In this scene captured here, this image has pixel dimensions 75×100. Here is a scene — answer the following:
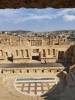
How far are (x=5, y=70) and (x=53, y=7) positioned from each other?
14.7 meters

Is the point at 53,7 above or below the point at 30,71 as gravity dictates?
above

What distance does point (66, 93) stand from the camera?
11883mm

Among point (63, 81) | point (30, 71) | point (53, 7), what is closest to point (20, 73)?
point (30, 71)

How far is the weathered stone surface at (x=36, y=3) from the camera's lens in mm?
1550

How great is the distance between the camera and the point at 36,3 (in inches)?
62.2

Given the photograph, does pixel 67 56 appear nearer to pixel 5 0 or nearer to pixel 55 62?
pixel 55 62

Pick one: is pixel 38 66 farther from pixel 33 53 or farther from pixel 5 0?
pixel 5 0

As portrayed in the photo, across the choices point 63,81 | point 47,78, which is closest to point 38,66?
point 47,78

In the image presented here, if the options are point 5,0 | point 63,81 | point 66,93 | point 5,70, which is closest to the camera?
point 5,0

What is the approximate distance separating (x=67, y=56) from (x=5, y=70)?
5.71 m

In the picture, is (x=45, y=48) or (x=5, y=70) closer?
(x=5, y=70)

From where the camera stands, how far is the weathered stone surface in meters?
1.55

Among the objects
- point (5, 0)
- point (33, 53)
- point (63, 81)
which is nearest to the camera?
point (5, 0)

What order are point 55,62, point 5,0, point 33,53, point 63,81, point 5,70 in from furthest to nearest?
1. point 33,53
2. point 55,62
3. point 5,70
4. point 63,81
5. point 5,0
